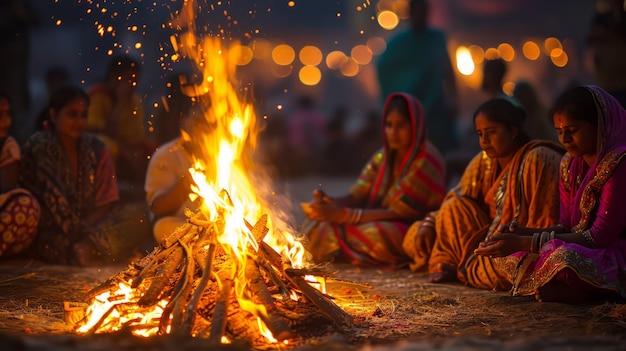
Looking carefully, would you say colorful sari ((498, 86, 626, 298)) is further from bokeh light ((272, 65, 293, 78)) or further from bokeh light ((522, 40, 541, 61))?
bokeh light ((272, 65, 293, 78))

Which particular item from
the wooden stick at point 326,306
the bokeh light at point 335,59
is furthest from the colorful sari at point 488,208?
the bokeh light at point 335,59

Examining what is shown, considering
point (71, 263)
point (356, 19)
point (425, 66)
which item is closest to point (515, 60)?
point (356, 19)

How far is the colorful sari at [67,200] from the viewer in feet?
28.8

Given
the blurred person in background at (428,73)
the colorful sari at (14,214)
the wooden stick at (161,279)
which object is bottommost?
the wooden stick at (161,279)

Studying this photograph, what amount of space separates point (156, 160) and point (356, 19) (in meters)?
23.5

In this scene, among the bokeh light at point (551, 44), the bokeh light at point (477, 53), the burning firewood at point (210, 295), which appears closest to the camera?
the burning firewood at point (210, 295)

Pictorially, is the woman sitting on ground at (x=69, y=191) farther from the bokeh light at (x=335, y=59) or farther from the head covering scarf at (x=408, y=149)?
the bokeh light at (x=335, y=59)

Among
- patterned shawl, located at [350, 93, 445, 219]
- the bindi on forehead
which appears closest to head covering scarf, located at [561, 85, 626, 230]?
the bindi on forehead

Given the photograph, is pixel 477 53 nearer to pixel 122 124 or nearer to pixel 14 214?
pixel 122 124

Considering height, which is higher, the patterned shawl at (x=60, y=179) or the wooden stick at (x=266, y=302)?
the patterned shawl at (x=60, y=179)

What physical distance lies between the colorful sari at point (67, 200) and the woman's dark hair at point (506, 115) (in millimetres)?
3839

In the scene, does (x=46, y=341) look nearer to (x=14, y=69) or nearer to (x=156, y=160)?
(x=156, y=160)

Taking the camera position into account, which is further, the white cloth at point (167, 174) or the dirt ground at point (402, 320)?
the white cloth at point (167, 174)

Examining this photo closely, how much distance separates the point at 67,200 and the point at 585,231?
509 cm
